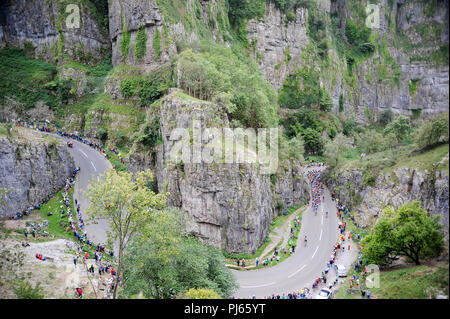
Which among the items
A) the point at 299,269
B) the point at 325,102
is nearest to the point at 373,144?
the point at 325,102

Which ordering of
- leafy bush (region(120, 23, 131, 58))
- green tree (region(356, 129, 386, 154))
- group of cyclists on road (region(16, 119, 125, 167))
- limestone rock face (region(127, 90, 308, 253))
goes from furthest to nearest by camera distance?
1. leafy bush (region(120, 23, 131, 58))
2. green tree (region(356, 129, 386, 154))
3. group of cyclists on road (region(16, 119, 125, 167))
4. limestone rock face (region(127, 90, 308, 253))

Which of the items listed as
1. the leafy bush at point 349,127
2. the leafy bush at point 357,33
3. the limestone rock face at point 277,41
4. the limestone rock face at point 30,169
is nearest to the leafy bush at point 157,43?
the limestone rock face at point 30,169

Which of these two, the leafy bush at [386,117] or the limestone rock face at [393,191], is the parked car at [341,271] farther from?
the leafy bush at [386,117]

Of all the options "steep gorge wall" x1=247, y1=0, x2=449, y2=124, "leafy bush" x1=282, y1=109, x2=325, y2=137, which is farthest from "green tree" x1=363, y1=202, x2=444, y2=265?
"steep gorge wall" x1=247, y1=0, x2=449, y2=124

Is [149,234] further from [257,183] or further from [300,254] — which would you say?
[300,254]

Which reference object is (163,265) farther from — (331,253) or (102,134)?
(102,134)

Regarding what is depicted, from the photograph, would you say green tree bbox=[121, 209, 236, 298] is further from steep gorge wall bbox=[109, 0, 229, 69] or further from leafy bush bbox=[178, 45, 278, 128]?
steep gorge wall bbox=[109, 0, 229, 69]
